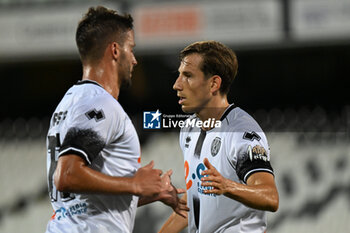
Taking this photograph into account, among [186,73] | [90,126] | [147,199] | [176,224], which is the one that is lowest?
[176,224]

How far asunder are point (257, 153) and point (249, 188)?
7.0 inches

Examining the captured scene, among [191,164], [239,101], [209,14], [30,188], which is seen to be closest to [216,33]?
[209,14]

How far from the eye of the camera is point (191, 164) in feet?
8.16

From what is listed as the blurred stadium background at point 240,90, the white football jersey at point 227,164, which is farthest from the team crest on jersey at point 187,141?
the blurred stadium background at point 240,90

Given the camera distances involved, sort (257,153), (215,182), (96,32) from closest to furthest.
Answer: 1. (215,182)
2. (257,153)
3. (96,32)

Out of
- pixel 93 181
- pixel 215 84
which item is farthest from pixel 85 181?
pixel 215 84

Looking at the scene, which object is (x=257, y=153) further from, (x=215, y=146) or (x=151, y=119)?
(x=151, y=119)

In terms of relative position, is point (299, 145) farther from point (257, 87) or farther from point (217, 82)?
point (217, 82)

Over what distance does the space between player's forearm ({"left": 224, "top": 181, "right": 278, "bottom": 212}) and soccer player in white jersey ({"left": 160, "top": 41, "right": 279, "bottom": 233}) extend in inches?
3.0

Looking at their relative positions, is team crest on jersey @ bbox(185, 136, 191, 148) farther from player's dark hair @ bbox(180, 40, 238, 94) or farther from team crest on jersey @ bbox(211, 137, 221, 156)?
player's dark hair @ bbox(180, 40, 238, 94)

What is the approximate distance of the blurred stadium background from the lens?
5.56 meters

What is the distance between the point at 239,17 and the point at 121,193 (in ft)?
14.6

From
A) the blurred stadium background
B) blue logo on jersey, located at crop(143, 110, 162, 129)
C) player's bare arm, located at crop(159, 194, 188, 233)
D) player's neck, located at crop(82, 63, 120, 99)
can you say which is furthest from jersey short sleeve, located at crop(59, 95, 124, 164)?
the blurred stadium background

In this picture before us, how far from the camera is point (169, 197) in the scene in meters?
2.15
